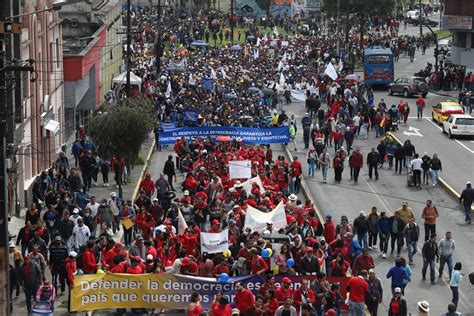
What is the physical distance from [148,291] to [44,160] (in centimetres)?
1841

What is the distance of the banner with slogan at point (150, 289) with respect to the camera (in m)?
26.8

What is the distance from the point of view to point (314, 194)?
4269 cm

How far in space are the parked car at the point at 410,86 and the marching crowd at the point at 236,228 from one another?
13710mm

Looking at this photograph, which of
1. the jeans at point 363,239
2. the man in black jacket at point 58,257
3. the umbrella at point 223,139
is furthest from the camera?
the umbrella at point 223,139

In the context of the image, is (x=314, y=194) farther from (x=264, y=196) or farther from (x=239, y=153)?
(x=264, y=196)

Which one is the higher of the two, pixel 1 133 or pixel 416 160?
pixel 1 133

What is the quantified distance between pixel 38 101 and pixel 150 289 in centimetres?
1809

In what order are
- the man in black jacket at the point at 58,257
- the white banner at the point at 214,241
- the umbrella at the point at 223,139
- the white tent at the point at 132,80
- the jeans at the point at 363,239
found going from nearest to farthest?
the man in black jacket at the point at 58,257
the white banner at the point at 214,241
the jeans at the point at 363,239
the umbrella at the point at 223,139
the white tent at the point at 132,80

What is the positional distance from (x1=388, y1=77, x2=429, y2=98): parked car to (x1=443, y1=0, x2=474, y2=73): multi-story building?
775cm

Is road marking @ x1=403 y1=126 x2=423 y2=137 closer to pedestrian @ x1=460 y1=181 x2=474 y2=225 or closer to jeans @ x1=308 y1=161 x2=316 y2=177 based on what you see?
jeans @ x1=308 y1=161 x2=316 y2=177

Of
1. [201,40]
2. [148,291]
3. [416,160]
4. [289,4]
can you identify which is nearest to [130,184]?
[416,160]

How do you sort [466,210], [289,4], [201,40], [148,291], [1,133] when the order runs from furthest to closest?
[289,4]
[201,40]
[466,210]
[148,291]
[1,133]

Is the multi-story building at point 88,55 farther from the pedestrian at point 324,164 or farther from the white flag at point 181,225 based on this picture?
the white flag at point 181,225

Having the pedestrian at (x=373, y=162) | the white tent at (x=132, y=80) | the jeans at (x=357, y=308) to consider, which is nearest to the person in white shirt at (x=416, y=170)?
the pedestrian at (x=373, y=162)
